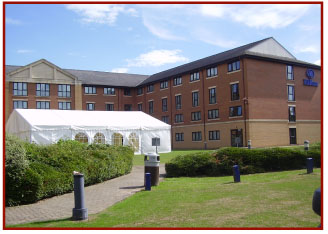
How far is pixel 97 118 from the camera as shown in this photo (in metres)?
32.9

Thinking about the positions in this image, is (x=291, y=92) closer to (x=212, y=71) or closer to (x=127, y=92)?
(x=212, y=71)

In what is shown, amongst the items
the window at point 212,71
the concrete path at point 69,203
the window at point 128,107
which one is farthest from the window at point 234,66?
the concrete path at point 69,203

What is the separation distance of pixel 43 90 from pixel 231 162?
143ft

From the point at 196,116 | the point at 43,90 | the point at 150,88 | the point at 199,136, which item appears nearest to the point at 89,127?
the point at 199,136

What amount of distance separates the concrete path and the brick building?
23.1 meters

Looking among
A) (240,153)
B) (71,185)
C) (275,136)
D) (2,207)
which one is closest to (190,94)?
(275,136)

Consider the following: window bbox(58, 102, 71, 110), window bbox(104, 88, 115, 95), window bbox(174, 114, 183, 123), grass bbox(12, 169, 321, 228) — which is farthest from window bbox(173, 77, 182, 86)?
grass bbox(12, 169, 321, 228)

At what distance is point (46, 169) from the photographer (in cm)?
1038

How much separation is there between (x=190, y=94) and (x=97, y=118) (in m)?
18.8

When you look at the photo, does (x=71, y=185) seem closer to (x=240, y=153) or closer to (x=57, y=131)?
(x=240, y=153)

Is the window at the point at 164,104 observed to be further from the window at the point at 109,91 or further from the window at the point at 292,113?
the window at the point at 292,113

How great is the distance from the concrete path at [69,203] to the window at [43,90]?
1688 inches

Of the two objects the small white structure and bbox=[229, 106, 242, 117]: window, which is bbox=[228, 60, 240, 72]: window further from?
the small white structure

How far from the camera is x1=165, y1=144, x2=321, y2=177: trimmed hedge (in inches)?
587
